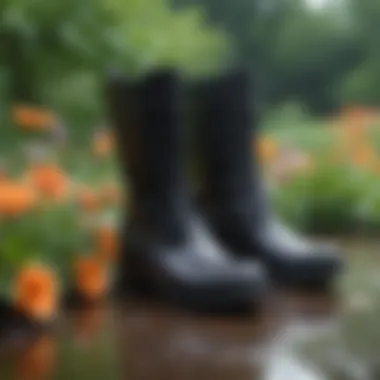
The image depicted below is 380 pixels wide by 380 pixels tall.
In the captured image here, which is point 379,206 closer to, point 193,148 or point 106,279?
point 193,148

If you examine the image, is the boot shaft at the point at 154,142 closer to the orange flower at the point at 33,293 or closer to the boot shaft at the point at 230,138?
the boot shaft at the point at 230,138

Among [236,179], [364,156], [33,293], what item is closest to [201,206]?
[236,179]

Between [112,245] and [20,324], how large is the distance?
8.1 inches

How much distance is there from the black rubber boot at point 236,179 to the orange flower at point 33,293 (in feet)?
0.89

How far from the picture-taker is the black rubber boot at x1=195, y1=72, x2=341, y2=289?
1055 mm

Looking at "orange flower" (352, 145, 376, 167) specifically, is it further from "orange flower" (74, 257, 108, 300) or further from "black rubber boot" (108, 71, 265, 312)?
"orange flower" (74, 257, 108, 300)

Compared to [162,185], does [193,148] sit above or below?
above

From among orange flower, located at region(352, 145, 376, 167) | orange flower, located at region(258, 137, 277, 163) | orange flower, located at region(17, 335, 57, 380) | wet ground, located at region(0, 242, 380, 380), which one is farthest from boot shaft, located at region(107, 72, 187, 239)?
orange flower, located at region(352, 145, 376, 167)

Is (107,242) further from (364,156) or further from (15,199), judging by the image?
(364,156)

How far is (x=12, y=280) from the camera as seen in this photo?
2.76ft

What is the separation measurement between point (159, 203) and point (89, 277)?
0.11m

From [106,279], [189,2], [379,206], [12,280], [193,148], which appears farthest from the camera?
[379,206]

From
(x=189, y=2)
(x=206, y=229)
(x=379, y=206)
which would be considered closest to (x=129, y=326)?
(x=206, y=229)

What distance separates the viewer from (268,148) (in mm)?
1355
